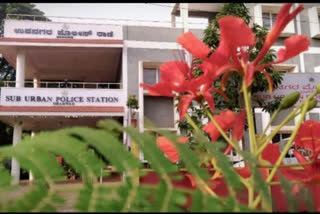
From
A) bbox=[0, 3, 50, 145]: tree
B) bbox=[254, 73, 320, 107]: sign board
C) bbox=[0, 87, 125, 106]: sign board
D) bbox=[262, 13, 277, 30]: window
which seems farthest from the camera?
bbox=[0, 3, 50, 145]: tree

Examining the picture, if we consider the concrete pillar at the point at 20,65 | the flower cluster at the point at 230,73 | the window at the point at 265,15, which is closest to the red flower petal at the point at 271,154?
the flower cluster at the point at 230,73

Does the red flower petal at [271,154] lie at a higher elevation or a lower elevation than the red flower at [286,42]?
lower

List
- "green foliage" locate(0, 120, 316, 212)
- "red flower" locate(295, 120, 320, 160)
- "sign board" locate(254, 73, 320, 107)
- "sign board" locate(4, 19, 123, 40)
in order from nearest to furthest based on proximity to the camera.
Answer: "green foliage" locate(0, 120, 316, 212) < "red flower" locate(295, 120, 320, 160) < "sign board" locate(254, 73, 320, 107) < "sign board" locate(4, 19, 123, 40)

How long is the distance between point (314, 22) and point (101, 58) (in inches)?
177

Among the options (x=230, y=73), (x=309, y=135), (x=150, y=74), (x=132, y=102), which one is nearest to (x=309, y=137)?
(x=309, y=135)

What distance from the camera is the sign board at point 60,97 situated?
632 cm

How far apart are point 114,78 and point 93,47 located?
2.23 m

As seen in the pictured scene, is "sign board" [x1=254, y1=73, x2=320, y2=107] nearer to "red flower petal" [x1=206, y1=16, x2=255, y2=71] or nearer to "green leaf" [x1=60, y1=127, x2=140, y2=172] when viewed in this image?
"red flower petal" [x1=206, y1=16, x2=255, y2=71]

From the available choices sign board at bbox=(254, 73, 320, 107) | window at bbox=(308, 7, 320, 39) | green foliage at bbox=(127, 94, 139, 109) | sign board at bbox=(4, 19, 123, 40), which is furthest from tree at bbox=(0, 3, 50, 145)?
sign board at bbox=(254, 73, 320, 107)

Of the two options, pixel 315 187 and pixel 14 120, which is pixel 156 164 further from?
pixel 14 120

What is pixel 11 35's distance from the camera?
6.56 metres

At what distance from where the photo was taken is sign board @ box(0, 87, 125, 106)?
6320 mm

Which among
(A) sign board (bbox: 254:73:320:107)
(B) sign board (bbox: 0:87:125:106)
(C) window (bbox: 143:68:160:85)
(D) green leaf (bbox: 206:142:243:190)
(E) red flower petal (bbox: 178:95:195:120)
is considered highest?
(C) window (bbox: 143:68:160:85)

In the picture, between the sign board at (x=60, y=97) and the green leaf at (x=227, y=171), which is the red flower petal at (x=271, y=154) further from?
the sign board at (x=60, y=97)
